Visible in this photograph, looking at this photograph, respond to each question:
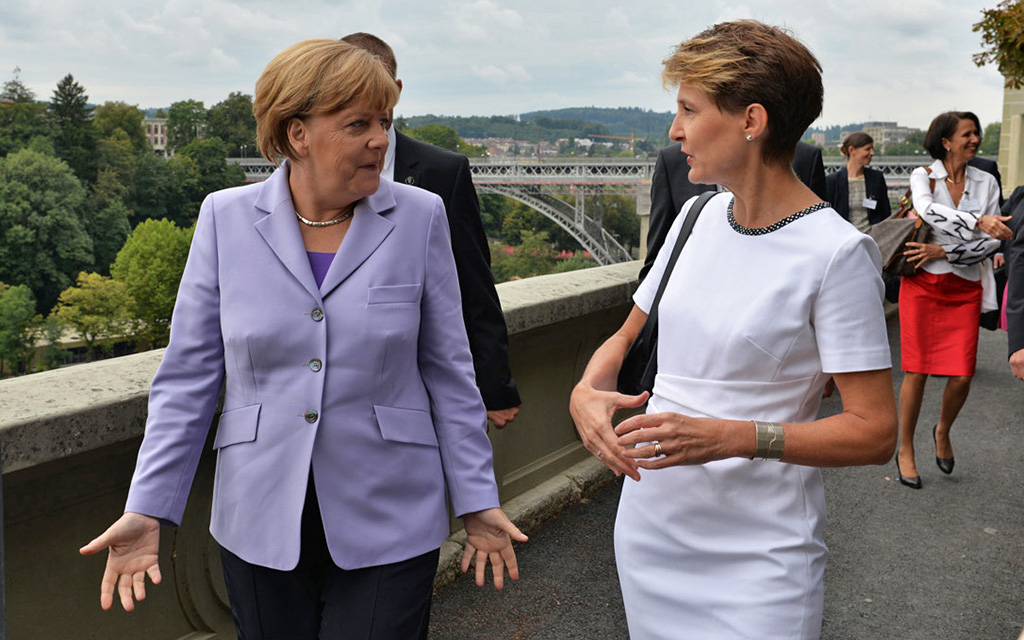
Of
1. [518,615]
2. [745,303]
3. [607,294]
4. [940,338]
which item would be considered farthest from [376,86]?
[940,338]

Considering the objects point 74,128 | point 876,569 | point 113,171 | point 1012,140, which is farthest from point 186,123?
point 876,569

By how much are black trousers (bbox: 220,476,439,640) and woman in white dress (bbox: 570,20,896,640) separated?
396mm

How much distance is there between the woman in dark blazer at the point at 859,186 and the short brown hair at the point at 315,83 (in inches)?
198

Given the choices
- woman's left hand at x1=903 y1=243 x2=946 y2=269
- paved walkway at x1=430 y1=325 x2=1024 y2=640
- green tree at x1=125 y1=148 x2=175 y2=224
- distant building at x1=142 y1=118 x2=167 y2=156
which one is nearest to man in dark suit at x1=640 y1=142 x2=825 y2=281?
paved walkway at x1=430 y1=325 x2=1024 y2=640

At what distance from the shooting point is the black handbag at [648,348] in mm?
1858

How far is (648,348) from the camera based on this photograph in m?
1.90

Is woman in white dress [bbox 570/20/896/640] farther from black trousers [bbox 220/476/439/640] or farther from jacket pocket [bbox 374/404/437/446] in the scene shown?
black trousers [bbox 220/476/439/640]

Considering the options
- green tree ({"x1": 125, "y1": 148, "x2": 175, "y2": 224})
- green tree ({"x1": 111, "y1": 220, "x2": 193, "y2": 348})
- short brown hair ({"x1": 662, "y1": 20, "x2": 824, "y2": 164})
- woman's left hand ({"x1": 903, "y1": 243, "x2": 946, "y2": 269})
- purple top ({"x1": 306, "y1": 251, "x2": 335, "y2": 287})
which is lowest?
green tree ({"x1": 111, "y1": 220, "x2": 193, "y2": 348})

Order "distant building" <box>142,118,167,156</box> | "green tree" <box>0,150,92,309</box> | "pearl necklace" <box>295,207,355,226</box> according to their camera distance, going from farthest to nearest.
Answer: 1. "distant building" <box>142,118,167,156</box>
2. "green tree" <box>0,150,92,309</box>
3. "pearl necklace" <box>295,207,355,226</box>

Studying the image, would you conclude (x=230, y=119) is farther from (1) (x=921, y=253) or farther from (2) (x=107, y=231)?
(1) (x=921, y=253)

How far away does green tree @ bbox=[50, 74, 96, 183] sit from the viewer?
8569 cm

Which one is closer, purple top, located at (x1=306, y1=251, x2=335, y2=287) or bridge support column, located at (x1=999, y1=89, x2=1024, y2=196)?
purple top, located at (x1=306, y1=251, x2=335, y2=287)

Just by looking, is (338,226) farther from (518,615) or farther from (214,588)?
(518,615)

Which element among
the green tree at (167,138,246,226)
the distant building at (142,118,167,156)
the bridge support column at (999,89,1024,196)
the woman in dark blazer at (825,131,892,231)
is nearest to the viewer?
the woman in dark blazer at (825,131,892,231)
